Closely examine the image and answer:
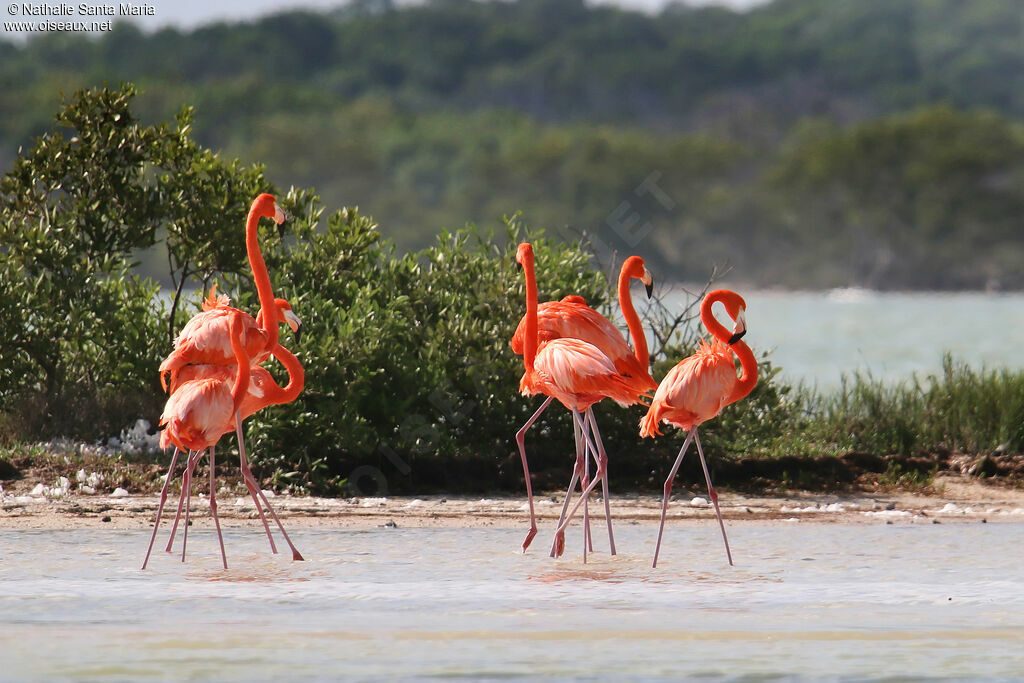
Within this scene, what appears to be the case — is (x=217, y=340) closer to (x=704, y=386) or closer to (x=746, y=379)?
(x=704, y=386)

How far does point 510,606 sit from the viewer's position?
23.0 ft

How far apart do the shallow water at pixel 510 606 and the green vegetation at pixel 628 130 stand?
50253 millimetres

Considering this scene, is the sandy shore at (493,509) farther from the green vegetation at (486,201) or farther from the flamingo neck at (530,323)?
the flamingo neck at (530,323)

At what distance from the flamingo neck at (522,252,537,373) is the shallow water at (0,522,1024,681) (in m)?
1.09

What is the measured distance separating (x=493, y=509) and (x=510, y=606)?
293 cm

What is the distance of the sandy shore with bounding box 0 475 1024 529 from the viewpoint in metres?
9.34

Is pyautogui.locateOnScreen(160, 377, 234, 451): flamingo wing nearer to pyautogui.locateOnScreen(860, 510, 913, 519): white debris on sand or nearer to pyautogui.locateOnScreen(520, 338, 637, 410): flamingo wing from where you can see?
pyautogui.locateOnScreen(520, 338, 637, 410): flamingo wing

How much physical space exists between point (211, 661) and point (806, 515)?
194 inches

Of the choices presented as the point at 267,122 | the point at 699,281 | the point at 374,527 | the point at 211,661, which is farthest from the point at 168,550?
the point at 267,122

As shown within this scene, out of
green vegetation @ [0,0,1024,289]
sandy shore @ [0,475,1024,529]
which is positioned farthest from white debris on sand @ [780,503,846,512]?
green vegetation @ [0,0,1024,289]

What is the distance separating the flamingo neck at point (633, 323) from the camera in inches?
321

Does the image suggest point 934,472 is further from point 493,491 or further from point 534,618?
point 534,618

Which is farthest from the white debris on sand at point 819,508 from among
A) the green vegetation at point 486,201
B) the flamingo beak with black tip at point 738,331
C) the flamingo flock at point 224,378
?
the flamingo flock at point 224,378

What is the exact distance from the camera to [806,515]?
9.78 meters
